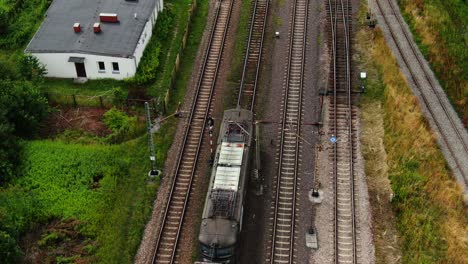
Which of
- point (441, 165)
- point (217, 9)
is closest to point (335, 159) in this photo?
point (441, 165)

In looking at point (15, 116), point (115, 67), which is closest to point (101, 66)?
point (115, 67)

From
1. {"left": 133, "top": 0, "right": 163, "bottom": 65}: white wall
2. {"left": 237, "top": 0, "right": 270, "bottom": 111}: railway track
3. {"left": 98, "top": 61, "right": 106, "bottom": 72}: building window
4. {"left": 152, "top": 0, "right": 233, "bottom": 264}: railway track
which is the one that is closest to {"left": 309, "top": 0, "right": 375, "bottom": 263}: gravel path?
{"left": 237, "top": 0, "right": 270, "bottom": 111}: railway track

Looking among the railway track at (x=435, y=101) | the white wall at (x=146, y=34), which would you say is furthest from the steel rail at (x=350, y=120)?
the white wall at (x=146, y=34)

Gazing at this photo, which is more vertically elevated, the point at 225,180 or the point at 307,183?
the point at 225,180

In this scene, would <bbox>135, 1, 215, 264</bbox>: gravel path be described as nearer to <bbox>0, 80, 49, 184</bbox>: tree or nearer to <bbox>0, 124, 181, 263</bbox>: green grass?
<bbox>0, 124, 181, 263</bbox>: green grass

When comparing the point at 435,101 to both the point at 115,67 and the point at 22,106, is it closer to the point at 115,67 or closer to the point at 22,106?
the point at 115,67

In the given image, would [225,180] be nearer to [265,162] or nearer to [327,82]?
[265,162]

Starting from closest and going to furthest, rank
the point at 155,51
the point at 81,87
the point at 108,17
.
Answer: the point at 81,87 → the point at 108,17 → the point at 155,51
